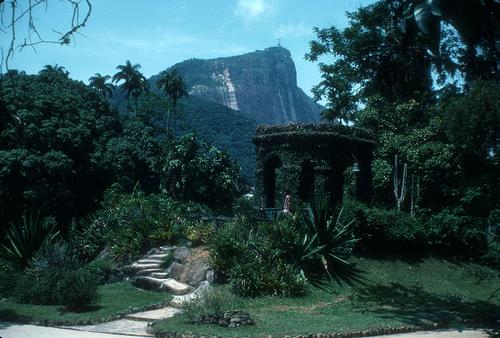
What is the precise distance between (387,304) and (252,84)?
141m

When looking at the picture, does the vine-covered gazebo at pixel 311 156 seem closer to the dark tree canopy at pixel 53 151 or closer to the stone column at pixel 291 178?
the stone column at pixel 291 178

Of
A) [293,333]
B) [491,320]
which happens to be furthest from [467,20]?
[491,320]

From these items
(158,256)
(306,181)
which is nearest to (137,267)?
(158,256)

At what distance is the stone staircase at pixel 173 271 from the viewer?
48.6ft

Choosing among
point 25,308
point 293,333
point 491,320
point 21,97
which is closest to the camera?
point 293,333

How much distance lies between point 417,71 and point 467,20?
950 centimetres

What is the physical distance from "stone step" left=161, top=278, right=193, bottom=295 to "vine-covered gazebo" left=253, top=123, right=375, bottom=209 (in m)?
6.37

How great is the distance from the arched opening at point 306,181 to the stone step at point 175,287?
6.94 m

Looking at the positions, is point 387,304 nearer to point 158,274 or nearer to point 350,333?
point 350,333

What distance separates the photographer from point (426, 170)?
2428 centimetres

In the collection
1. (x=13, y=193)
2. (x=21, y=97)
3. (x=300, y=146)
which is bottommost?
(x=13, y=193)

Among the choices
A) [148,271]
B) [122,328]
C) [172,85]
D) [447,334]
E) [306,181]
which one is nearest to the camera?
[447,334]

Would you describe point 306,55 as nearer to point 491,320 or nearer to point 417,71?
point 417,71

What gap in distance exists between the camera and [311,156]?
65.5 ft
